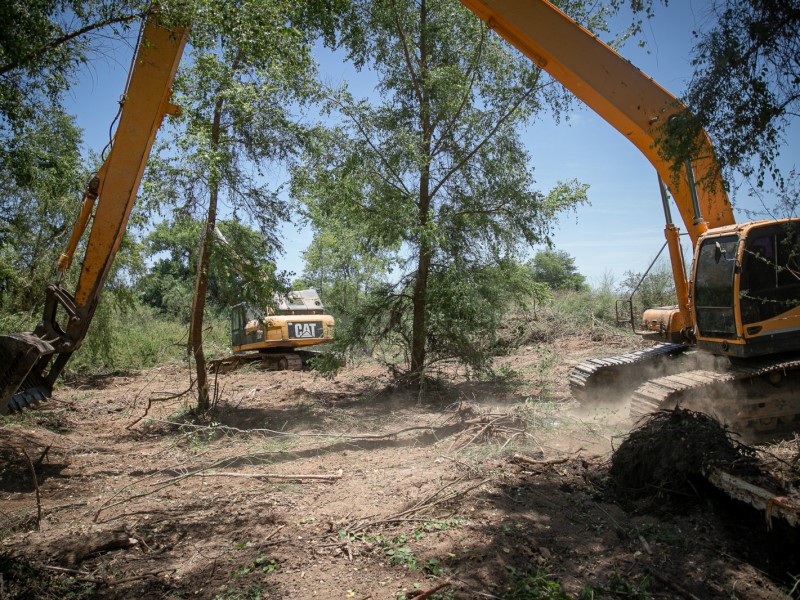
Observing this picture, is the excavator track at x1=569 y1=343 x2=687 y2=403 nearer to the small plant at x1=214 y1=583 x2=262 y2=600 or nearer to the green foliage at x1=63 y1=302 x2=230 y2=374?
the small plant at x1=214 y1=583 x2=262 y2=600

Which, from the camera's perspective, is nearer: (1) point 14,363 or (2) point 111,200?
(1) point 14,363

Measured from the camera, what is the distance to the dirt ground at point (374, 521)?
371 centimetres

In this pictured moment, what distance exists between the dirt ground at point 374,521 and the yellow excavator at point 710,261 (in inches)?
54.4

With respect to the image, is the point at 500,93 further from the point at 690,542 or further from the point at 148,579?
the point at 148,579

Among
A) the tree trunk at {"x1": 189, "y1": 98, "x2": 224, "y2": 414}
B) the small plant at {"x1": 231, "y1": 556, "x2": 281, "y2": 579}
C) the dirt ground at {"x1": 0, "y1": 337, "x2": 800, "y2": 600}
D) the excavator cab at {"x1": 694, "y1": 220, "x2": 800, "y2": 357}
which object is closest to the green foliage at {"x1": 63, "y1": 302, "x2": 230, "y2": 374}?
the tree trunk at {"x1": 189, "y1": 98, "x2": 224, "y2": 414}

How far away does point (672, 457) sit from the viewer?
4.76 meters

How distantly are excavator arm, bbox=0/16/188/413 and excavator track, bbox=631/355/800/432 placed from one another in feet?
22.4

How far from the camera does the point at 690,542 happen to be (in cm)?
409

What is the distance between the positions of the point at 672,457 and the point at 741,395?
9.11 feet

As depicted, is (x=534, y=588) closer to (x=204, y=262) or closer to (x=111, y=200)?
(x=111, y=200)

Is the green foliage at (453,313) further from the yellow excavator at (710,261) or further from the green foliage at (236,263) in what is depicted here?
the yellow excavator at (710,261)

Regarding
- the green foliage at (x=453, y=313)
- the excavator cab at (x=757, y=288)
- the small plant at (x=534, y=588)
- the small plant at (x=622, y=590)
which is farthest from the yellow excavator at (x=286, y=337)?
the small plant at (x=622, y=590)

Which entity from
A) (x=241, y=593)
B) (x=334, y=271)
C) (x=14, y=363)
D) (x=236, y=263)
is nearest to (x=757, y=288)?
(x=241, y=593)

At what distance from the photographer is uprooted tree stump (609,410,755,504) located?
458 cm
